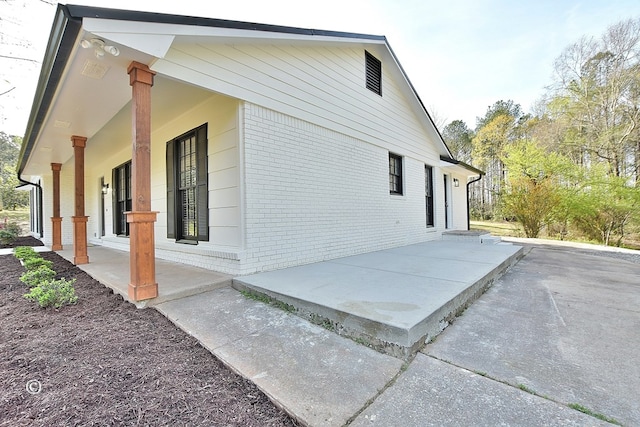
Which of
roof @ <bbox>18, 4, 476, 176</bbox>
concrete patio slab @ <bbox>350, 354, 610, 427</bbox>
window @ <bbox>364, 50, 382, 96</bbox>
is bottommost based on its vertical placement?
concrete patio slab @ <bbox>350, 354, 610, 427</bbox>

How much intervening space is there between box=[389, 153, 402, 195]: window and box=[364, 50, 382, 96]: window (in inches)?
69.0

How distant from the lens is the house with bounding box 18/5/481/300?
114 inches

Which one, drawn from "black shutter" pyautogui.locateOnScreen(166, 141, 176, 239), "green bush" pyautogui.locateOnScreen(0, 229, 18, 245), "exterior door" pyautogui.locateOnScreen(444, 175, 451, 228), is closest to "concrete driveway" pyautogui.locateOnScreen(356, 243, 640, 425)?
"black shutter" pyautogui.locateOnScreen(166, 141, 176, 239)

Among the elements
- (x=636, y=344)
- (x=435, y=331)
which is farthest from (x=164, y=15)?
(x=636, y=344)

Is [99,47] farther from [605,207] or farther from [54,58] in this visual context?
[605,207]

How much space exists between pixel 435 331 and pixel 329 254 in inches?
119

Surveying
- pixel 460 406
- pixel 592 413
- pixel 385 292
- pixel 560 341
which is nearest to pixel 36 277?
pixel 385 292

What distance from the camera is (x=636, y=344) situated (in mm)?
2230

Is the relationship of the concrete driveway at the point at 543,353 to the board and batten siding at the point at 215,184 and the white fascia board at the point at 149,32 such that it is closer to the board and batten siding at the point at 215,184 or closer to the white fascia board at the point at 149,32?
the board and batten siding at the point at 215,184

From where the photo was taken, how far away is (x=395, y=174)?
7758 millimetres

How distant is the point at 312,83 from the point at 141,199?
3.59 metres

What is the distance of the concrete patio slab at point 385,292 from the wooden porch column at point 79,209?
3990 millimetres

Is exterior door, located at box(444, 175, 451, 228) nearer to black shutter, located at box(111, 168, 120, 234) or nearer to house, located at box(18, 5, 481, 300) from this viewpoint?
house, located at box(18, 5, 481, 300)

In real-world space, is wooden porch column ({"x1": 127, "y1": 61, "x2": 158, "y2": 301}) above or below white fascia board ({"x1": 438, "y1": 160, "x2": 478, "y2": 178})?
below
